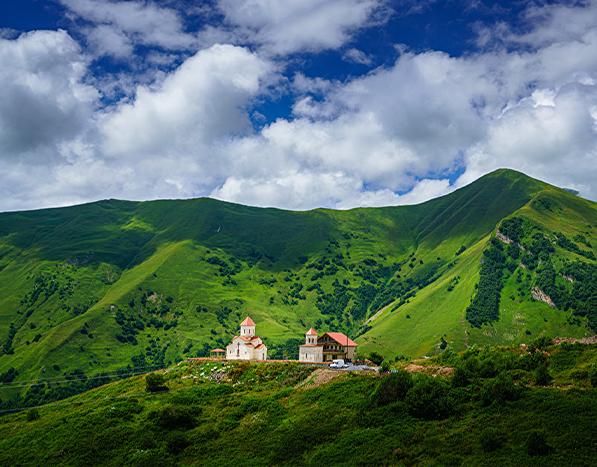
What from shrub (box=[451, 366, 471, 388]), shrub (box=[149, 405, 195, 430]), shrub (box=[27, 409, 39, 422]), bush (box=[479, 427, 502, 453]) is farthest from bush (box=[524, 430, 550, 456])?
shrub (box=[27, 409, 39, 422])

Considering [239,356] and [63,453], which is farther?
[239,356]

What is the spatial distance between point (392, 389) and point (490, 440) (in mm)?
18760

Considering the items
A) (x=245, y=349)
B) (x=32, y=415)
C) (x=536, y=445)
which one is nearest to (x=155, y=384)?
(x=245, y=349)

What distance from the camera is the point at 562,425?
1906 inches

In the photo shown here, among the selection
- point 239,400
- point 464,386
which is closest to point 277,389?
point 239,400

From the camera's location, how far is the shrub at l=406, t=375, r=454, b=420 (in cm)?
5925

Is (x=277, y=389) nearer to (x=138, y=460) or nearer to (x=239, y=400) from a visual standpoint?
(x=239, y=400)

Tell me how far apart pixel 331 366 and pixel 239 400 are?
20.2 meters

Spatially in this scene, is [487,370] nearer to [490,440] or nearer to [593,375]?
[593,375]

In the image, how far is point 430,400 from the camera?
60.7 meters

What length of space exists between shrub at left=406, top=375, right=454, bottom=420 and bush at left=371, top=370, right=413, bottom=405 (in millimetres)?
1582

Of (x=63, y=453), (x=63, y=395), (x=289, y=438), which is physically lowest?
(x=63, y=395)

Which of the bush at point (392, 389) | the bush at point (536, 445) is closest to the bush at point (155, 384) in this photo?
the bush at point (392, 389)

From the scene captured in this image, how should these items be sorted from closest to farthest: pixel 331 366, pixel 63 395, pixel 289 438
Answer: pixel 289 438, pixel 331 366, pixel 63 395
